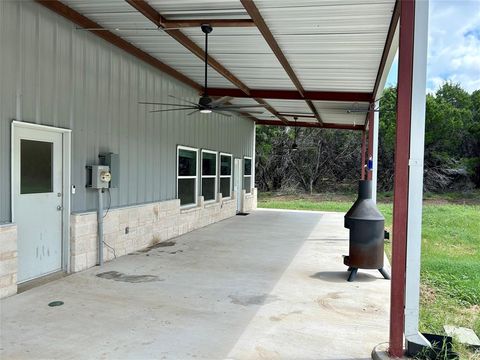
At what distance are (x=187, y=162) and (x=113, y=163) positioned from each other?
11.1 feet

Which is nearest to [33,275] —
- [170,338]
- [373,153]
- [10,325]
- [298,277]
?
[10,325]

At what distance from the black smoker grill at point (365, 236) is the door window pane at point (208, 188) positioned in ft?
18.3

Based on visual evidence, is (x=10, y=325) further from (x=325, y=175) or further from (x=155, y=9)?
(x=325, y=175)

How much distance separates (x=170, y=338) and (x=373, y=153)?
6262 millimetres

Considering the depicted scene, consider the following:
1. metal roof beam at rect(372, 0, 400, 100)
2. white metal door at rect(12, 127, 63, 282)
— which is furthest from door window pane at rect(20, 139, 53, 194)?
metal roof beam at rect(372, 0, 400, 100)

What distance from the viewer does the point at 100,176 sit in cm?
559

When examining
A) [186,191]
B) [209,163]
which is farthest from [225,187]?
[186,191]

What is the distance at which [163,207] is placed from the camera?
7.84 metres

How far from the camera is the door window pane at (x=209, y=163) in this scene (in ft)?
33.8

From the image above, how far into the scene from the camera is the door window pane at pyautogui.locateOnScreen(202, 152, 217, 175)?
33.8 feet

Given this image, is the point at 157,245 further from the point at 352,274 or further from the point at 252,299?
the point at 352,274

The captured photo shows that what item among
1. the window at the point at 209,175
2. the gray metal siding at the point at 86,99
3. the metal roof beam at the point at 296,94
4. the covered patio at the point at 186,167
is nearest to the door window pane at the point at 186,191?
the covered patio at the point at 186,167

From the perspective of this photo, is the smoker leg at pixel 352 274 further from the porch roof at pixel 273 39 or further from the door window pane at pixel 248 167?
the door window pane at pixel 248 167

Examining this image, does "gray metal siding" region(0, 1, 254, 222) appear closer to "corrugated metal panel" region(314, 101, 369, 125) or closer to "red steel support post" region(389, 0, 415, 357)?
"corrugated metal panel" region(314, 101, 369, 125)
